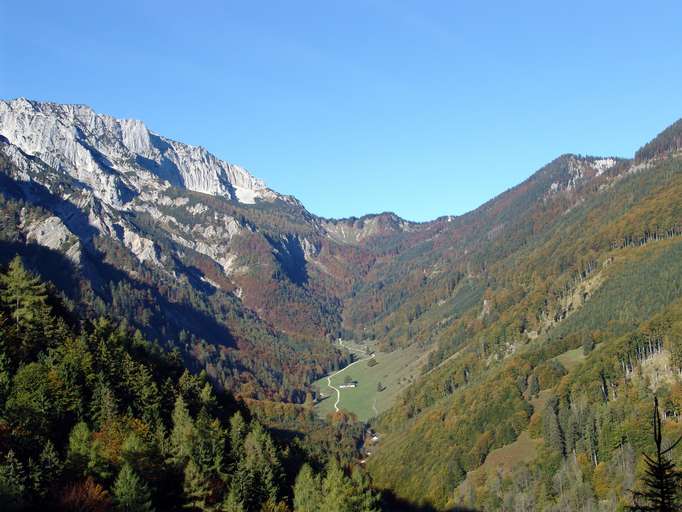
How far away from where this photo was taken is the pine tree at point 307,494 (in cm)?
8306

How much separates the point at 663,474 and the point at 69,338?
96054 millimetres

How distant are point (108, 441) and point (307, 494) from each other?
93.3 ft

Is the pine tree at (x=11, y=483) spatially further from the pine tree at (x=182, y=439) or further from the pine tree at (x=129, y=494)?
the pine tree at (x=182, y=439)

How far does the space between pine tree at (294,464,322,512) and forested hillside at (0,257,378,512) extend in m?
0.20

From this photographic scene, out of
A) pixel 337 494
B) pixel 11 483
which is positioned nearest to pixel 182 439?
pixel 337 494

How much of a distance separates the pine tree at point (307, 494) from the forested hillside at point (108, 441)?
0.20 m

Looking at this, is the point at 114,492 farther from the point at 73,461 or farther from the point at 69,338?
the point at 69,338

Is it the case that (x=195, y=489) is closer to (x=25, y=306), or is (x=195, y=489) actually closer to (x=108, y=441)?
(x=108, y=441)

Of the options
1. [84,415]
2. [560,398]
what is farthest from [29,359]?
[560,398]

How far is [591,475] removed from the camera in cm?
14438

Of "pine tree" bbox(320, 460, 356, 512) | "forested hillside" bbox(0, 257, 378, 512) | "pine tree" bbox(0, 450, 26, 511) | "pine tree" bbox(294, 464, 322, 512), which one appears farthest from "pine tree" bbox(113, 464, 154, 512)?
"pine tree" bbox(294, 464, 322, 512)

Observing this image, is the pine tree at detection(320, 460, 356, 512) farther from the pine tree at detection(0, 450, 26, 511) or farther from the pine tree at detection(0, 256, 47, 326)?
the pine tree at detection(0, 256, 47, 326)

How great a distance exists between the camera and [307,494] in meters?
85.7

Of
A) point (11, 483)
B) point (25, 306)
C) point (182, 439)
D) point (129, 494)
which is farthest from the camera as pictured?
point (25, 306)
